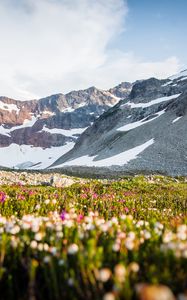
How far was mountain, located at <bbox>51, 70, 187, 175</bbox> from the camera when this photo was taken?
2802 inches

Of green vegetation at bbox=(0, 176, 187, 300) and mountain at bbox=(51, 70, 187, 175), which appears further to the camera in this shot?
mountain at bbox=(51, 70, 187, 175)

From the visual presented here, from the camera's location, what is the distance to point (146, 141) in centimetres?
9450

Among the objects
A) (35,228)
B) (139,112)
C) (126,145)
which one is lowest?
(35,228)

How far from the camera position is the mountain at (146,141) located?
233 feet

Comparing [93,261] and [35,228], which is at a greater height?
[35,228]

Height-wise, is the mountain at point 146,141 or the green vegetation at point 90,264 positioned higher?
the mountain at point 146,141

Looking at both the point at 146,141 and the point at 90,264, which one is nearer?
the point at 90,264

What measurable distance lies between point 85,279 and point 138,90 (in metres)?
191

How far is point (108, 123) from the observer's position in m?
179

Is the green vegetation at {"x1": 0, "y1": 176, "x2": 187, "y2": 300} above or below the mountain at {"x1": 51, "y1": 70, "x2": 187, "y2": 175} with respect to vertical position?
below

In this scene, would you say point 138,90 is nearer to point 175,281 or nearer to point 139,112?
point 139,112

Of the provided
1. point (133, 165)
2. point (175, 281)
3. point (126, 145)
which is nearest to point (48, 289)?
point (175, 281)

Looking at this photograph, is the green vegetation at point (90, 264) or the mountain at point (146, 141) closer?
the green vegetation at point (90, 264)

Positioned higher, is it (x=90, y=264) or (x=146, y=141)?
(x=146, y=141)
